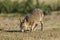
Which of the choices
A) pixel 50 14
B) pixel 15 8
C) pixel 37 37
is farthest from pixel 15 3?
pixel 37 37

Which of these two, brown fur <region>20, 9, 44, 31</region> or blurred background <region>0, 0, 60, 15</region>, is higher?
brown fur <region>20, 9, 44, 31</region>

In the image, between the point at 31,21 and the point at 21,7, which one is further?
the point at 21,7

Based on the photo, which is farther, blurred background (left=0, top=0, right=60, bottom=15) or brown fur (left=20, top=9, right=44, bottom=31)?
blurred background (left=0, top=0, right=60, bottom=15)

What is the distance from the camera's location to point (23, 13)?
848 inches

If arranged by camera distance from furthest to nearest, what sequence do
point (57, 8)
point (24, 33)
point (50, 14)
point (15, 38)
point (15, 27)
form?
point (57, 8)
point (50, 14)
point (15, 27)
point (24, 33)
point (15, 38)

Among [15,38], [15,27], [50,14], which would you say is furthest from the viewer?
[50,14]

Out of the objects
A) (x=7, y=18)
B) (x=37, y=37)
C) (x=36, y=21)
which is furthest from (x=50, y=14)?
(x=37, y=37)

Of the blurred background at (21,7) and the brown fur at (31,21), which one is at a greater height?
the brown fur at (31,21)

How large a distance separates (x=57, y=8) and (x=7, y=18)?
5447 millimetres

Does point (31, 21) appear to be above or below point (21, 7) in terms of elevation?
above

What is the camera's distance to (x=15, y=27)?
15266mm

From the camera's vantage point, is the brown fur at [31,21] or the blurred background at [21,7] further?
the blurred background at [21,7]

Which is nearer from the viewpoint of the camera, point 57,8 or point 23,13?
point 23,13

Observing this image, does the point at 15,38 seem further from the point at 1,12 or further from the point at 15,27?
the point at 1,12
